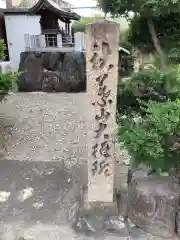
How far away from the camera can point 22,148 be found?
371 centimetres

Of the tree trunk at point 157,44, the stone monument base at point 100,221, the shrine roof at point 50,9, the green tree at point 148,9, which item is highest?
the shrine roof at point 50,9

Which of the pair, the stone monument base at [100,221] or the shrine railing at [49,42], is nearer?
the stone monument base at [100,221]

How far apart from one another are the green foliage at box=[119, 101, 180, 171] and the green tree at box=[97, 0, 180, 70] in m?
0.46

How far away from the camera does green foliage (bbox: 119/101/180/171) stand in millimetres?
1648

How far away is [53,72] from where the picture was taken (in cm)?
705

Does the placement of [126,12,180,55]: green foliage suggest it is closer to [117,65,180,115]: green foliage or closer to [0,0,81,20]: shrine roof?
[117,65,180,115]: green foliage

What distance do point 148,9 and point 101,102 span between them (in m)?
0.71

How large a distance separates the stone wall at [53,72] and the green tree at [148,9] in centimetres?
501

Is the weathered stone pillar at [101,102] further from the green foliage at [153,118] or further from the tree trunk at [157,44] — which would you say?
the tree trunk at [157,44]

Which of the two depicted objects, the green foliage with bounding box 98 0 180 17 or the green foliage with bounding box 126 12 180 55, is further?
the green foliage with bounding box 126 12 180 55

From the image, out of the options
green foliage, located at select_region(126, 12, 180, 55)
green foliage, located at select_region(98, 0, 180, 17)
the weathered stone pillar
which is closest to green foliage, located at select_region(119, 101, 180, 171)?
the weathered stone pillar

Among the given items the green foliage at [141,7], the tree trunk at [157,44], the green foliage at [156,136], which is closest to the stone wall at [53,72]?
the tree trunk at [157,44]

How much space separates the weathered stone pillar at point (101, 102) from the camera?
1836 millimetres

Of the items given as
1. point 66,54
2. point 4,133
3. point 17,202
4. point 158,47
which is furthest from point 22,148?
point 66,54
